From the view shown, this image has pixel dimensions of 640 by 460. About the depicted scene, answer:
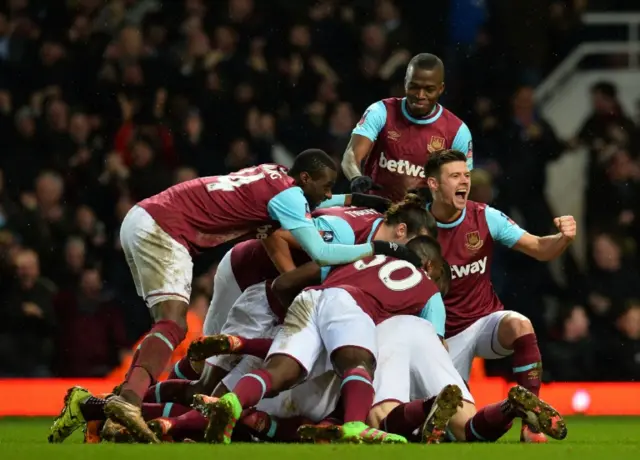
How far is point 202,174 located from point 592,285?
359cm

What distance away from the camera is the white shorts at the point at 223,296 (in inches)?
345

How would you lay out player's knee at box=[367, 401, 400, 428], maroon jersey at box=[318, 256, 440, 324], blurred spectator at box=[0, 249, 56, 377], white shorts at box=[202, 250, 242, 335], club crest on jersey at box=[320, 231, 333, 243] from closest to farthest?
1. player's knee at box=[367, 401, 400, 428]
2. maroon jersey at box=[318, 256, 440, 324]
3. club crest on jersey at box=[320, 231, 333, 243]
4. white shorts at box=[202, 250, 242, 335]
5. blurred spectator at box=[0, 249, 56, 377]

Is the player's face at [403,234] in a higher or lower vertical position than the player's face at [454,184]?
lower

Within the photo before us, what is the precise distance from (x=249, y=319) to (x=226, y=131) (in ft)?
17.3

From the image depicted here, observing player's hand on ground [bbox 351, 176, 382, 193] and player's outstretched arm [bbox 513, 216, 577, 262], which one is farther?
player's hand on ground [bbox 351, 176, 382, 193]

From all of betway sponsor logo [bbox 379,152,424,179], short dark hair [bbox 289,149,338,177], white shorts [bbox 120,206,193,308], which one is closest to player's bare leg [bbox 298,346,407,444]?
white shorts [bbox 120,206,193,308]

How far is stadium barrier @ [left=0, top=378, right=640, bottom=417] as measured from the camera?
1154 cm

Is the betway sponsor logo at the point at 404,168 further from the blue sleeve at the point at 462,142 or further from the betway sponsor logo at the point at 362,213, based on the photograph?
the betway sponsor logo at the point at 362,213

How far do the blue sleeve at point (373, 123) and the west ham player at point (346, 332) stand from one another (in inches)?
55.5

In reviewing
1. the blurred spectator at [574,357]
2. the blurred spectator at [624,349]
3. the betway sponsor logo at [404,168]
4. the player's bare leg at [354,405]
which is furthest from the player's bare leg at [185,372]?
the blurred spectator at [624,349]

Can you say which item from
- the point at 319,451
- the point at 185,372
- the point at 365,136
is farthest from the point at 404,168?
the point at 319,451

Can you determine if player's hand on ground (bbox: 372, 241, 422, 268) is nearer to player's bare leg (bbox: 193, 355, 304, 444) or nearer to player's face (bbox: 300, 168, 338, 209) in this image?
player's face (bbox: 300, 168, 338, 209)

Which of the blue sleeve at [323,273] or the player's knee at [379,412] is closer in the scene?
the player's knee at [379,412]

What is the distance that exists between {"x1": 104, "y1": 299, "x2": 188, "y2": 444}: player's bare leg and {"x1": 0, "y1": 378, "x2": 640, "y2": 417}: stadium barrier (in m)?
3.87
